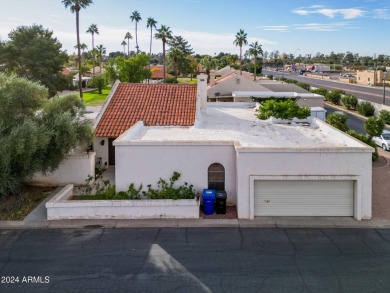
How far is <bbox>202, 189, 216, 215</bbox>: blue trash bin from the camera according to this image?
1616 centimetres

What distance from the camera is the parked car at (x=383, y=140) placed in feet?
97.6

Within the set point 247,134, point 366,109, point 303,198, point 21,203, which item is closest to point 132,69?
point 366,109

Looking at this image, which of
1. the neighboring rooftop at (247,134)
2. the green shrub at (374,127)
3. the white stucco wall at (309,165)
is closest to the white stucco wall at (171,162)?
the neighboring rooftop at (247,134)

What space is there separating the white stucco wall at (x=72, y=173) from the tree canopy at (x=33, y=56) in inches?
1311

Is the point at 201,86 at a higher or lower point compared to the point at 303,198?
higher

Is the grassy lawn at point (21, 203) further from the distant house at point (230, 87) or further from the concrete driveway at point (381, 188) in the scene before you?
the distant house at point (230, 87)

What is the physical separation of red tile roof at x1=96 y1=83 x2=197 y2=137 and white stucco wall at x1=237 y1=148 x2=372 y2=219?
7.73 metres

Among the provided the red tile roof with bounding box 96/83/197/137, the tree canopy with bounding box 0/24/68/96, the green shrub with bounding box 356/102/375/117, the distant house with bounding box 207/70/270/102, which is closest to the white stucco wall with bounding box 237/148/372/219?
the red tile roof with bounding box 96/83/197/137

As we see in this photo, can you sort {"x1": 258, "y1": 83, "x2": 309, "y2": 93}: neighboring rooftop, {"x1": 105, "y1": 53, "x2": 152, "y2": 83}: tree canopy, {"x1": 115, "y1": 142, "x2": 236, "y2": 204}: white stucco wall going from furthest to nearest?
{"x1": 105, "y1": 53, "x2": 152, "y2": 83}: tree canopy → {"x1": 258, "y1": 83, "x2": 309, "y2": 93}: neighboring rooftop → {"x1": 115, "y1": 142, "x2": 236, "y2": 204}: white stucco wall

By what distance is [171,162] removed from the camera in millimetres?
16906

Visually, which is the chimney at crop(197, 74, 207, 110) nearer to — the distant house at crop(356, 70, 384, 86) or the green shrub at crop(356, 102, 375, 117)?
the green shrub at crop(356, 102, 375, 117)

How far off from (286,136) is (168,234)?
352 inches

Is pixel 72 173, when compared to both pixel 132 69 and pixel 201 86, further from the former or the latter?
pixel 132 69

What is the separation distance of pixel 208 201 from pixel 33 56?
140ft
